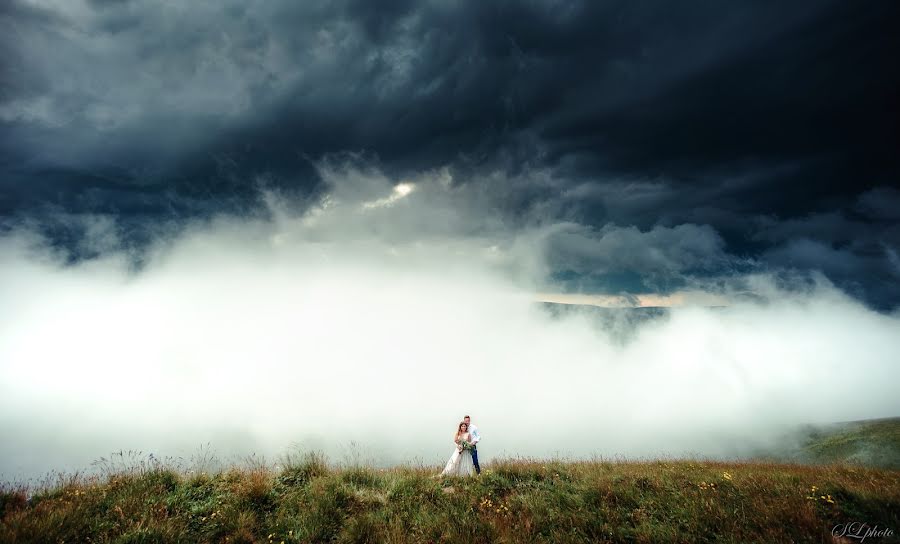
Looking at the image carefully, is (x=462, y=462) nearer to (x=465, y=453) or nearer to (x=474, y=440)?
(x=465, y=453)

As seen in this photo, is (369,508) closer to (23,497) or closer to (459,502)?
(459,502)

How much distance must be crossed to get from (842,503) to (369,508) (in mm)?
9896

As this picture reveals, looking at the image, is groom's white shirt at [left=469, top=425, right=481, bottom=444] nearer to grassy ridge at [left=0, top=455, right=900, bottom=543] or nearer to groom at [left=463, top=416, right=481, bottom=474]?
groom at [left=463, top=416, right=481, bottom=474]

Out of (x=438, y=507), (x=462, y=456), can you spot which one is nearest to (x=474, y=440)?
(x=462, y=456)

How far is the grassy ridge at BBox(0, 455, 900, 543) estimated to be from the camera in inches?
285

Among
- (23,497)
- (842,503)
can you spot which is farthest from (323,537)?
(842,503)

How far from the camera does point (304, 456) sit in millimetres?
11609

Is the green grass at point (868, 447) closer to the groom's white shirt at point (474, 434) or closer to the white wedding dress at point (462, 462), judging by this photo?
the groom's white shirt at point (474, 434)

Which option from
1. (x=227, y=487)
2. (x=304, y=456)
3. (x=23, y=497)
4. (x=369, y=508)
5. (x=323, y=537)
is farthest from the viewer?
(x=304, y=456)

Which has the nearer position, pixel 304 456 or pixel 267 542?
pixel 267 542

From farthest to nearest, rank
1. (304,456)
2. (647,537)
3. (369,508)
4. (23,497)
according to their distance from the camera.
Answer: (304,456), (369,508), (23,497), (647,537)

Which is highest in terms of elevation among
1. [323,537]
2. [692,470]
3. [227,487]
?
[227,487]

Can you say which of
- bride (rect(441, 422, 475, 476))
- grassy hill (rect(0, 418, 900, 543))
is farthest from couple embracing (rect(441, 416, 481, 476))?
grassy hill (rect(0, 418, 900, 543))

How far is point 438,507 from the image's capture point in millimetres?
8977
